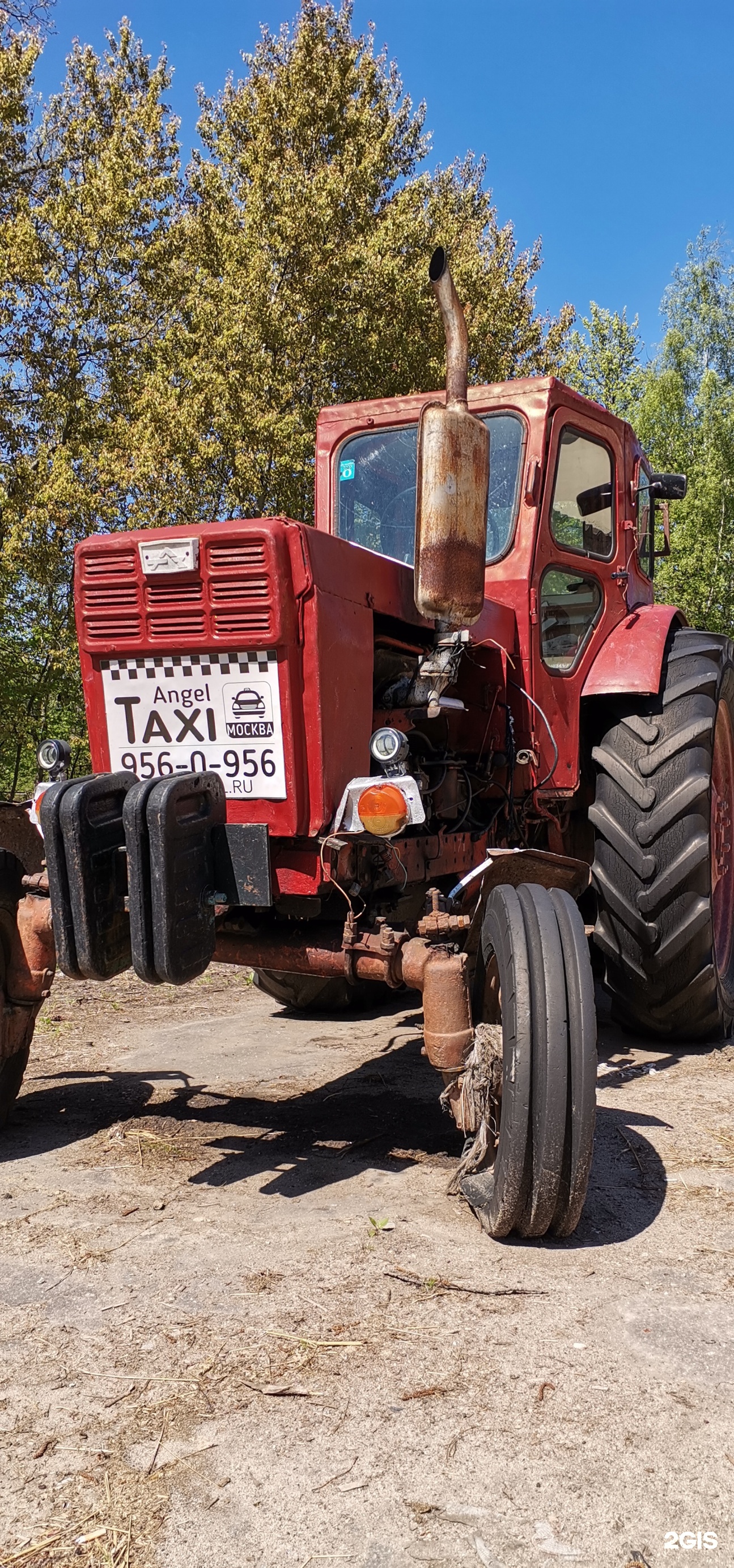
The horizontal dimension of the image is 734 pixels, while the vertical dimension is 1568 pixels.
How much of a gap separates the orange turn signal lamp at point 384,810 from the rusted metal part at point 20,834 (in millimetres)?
1553

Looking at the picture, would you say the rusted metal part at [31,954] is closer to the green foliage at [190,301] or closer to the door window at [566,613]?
the door window at [566,613]

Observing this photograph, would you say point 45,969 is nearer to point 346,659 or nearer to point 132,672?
point 132,672

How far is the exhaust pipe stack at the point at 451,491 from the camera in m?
3.48

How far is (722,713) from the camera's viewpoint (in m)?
5.59

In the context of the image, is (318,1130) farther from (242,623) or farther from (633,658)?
(633,658)

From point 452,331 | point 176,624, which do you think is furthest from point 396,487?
point 176,624

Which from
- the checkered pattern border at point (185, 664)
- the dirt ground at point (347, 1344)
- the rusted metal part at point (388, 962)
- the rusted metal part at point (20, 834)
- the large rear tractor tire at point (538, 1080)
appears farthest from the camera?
the rusted metal part at point (20, 834)

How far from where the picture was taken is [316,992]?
578 centimetres

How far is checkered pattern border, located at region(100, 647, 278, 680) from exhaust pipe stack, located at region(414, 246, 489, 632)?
1.76ft

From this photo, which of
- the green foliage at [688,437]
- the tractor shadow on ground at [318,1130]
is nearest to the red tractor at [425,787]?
the tractor shadow on ground at [318,1130]

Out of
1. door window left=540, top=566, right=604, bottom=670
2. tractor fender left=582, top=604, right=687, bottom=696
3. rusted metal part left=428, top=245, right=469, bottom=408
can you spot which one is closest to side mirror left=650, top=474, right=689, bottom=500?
tractor fender left=582, top=604, right=687, bottom=696

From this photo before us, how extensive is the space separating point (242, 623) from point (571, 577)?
2.18 meters

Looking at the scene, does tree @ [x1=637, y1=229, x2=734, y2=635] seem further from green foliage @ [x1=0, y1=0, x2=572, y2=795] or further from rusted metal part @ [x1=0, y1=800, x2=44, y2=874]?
rusted metal part @ [x1=0, y1=800, x2=44, y2=874]

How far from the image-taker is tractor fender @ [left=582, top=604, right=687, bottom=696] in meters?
5.06
